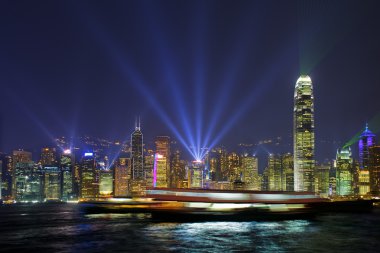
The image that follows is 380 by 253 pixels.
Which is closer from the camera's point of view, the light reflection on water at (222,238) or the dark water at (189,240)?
the dark water at (189,240)

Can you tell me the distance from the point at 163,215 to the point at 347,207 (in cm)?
10489

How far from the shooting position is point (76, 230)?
7044 centimetres

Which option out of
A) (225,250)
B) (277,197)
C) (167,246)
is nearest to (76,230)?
(167,246)

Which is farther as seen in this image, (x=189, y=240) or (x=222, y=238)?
(x=222, y=238)

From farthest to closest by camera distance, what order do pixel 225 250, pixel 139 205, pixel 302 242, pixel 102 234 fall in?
pixel 139 205 → pixel 102 234 → pixel 302 242 → pixel 225 250

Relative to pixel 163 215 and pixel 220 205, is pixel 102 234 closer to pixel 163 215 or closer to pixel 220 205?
pixel 163 215

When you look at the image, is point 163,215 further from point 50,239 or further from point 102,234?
point 50,239

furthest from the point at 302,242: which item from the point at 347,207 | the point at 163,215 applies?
the point at 347,207

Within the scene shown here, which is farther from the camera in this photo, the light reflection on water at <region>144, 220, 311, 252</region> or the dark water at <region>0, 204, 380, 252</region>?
the light reflection on water at <region>144, 220, 311, 252</region>

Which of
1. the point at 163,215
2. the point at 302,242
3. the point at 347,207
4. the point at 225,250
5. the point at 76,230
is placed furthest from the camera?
the point at 347,207

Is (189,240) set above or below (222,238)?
above

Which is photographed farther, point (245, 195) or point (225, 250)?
point (245, 195)

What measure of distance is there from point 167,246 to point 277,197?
170 feet

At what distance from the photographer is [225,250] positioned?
49062 millimetres
